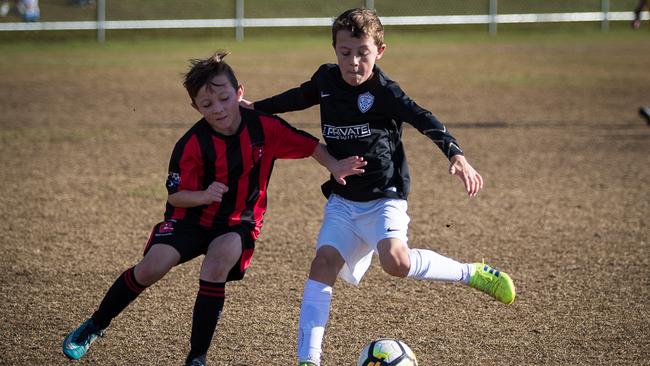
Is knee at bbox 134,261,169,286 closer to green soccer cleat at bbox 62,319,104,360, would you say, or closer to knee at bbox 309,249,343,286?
green soccer cleat at bbox 62,319,104,360

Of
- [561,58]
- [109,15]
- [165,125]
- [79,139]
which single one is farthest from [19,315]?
[109,15]

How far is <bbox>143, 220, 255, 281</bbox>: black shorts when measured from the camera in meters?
4.30

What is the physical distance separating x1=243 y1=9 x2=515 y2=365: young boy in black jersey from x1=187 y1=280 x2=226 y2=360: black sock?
0.42m

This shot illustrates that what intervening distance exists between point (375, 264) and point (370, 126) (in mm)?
1974

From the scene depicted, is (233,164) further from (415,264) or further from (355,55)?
(415,264)

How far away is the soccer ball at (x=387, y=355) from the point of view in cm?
399

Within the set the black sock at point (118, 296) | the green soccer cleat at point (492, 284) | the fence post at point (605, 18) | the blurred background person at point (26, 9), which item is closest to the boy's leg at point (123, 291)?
the black sock at point (118, 296)

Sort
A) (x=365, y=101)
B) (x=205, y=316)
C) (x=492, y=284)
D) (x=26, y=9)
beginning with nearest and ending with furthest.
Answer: (x=205, y=316) → (x=365, y=101) → (x=492, y=284) → (x=26, y=9)

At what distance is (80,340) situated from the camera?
14.2 feet

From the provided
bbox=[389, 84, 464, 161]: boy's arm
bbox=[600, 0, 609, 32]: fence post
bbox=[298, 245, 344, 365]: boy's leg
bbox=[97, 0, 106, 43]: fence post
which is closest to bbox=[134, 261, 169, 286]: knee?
bbox=[298, 245, 344, 365]: boy's leg

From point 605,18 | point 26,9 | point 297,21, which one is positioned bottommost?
point 297,21

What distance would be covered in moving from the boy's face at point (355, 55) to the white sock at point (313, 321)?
1053 mm

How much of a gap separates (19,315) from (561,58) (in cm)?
1777

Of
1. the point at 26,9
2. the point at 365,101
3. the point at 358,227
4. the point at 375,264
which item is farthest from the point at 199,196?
the point at 26,9
